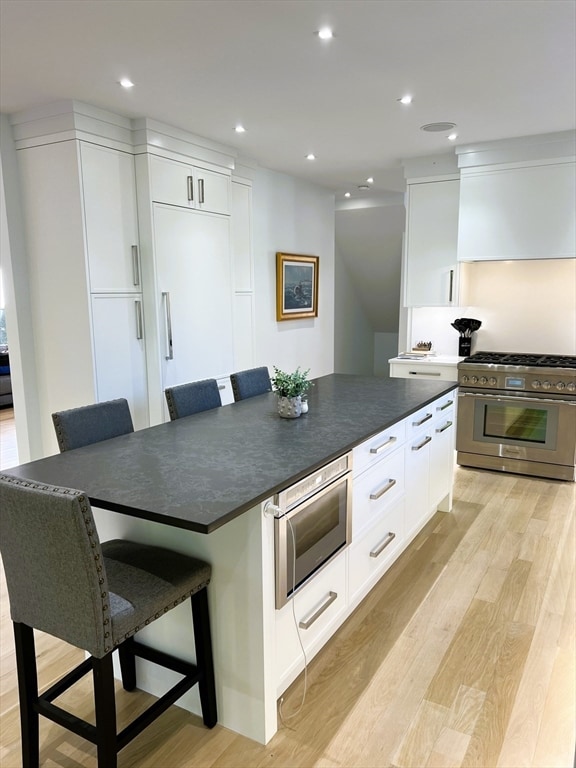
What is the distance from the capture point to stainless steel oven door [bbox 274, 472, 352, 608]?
1836 mm

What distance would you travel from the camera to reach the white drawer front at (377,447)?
239cm

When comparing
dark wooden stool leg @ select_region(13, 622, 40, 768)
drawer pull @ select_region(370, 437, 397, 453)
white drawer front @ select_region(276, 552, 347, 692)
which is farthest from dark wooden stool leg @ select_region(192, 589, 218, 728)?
drawer pull @ select_region(370, 437, 397, 453)

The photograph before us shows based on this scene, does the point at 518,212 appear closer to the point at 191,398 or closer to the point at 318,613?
the point at 191,398

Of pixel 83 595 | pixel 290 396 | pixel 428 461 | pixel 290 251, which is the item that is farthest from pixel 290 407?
pixel 290 251

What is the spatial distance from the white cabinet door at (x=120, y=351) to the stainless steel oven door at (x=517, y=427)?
2649mm

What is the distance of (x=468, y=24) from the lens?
2.30 metres

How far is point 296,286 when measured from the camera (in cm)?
566

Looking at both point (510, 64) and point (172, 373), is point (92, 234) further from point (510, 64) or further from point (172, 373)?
point (510, 64)

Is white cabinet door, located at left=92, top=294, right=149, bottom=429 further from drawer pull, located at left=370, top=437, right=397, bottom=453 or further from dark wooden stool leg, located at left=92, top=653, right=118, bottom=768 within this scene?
dark wooden stool leg, located at left=92, top=653, right=118, bottom=768

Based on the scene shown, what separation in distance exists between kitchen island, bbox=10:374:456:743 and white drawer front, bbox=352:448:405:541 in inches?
1.9

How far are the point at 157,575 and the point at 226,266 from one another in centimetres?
310

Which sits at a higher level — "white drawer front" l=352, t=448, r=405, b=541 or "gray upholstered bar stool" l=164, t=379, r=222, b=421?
"gray upholstered bar stool" l=164, t=379, r=222, b=421

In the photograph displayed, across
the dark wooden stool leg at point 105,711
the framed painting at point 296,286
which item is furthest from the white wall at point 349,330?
the dark wooden stool leg at point 105,711

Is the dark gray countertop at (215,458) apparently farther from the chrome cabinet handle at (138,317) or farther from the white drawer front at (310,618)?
the chrome cabinet handle at (138,317)
